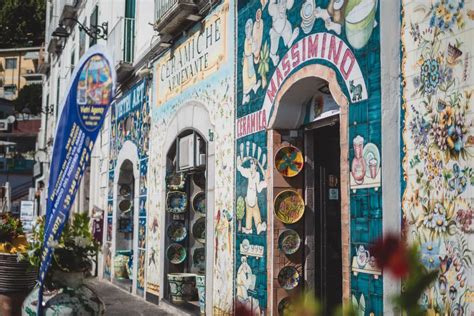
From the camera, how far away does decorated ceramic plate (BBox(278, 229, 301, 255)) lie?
22.1 ft

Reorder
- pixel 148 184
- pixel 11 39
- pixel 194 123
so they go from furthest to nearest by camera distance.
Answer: pixel 11 39 → pixel 148 184 → pixel 194 123

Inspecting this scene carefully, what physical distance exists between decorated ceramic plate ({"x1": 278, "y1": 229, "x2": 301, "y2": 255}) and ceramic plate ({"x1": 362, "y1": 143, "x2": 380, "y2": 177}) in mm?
1777

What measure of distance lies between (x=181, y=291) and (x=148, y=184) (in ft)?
8.31

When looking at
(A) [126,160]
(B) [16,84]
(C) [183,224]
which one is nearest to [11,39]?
(B) [16,84]

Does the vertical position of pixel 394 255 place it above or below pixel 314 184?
below

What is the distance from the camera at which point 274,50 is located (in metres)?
6.93

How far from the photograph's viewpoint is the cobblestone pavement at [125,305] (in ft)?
32.4

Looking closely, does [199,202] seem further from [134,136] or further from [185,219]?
[134,136]

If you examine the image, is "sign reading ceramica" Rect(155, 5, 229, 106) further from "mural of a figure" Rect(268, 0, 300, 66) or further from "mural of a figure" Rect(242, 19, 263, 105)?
"mural of a figure" Rect(268, 0, 300, 66)

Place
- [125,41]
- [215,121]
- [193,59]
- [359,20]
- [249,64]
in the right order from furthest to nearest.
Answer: [125,41] < [193,59] < [215,121] < [249,64] < [359,20]

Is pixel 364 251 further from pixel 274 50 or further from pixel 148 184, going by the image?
pixel 148 184

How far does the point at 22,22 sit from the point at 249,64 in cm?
5099

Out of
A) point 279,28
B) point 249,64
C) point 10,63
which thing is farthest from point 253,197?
point 10,63

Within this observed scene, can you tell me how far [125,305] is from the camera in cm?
1077
